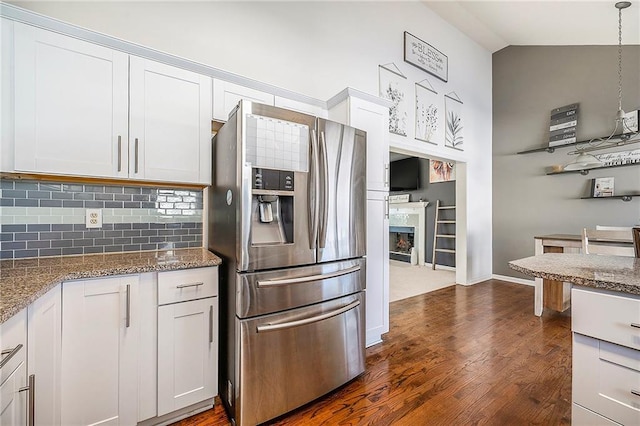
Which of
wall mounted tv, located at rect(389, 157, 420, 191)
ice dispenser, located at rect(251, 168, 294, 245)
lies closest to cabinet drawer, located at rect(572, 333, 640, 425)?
ice dispenser, located at rect(251, 168, 294, 245)

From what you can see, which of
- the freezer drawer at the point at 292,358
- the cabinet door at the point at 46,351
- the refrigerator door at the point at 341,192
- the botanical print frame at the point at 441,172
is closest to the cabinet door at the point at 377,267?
the refrigerator door at the point at 341,192

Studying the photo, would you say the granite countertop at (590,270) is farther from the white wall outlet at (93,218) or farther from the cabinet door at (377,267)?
the white wall outlet at (93,218)

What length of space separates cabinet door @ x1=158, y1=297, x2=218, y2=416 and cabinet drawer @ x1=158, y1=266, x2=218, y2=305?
0.12 ft

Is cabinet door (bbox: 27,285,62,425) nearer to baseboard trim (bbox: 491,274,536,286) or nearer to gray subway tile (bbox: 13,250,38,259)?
gray subway tile (bbox: 13,250,38,259)

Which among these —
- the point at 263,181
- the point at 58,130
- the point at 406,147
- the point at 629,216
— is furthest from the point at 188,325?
the point at 629,216

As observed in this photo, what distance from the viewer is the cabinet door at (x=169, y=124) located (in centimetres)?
164

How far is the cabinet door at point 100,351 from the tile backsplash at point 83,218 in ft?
2.01

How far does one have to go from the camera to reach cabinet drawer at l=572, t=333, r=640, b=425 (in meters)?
0.94

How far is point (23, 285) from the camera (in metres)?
1.07

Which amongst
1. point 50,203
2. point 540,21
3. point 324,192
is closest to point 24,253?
point 50,203

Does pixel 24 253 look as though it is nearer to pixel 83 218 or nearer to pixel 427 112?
pixel 83 218

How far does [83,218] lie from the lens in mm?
1701

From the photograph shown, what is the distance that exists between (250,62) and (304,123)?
115 cm

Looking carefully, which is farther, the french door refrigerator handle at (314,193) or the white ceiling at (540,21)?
the white ceiling at (540,21)
